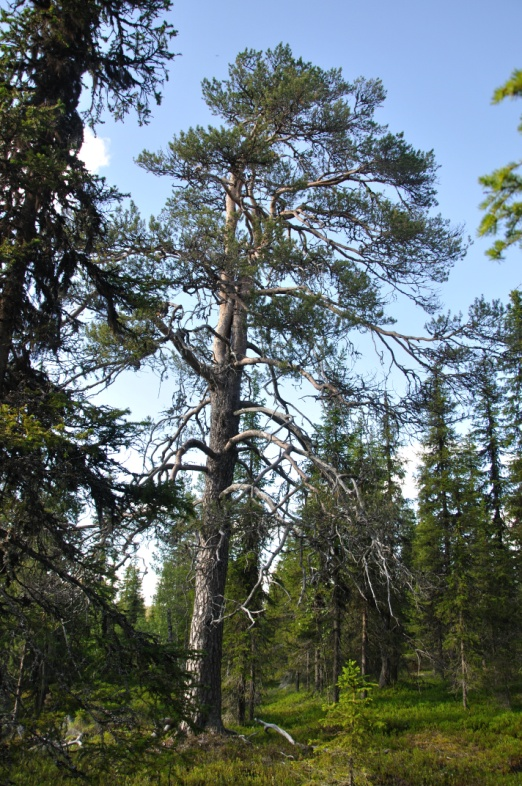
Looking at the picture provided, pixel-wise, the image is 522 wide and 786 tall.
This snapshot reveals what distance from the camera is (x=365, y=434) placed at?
9617 millimetres

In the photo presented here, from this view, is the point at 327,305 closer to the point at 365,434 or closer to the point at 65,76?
the point at 365,434

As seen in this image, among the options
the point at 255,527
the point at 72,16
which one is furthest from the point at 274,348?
the point at 72,16

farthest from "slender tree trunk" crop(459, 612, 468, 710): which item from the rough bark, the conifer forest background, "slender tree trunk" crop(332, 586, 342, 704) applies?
the rough bark

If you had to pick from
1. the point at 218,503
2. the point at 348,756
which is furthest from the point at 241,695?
the point at 218,503

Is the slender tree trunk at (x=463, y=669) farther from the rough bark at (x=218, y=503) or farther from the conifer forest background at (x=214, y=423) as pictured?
the rough bark at (x=218, y=503)

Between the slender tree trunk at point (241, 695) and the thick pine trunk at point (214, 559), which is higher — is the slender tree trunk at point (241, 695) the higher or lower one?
the lower one

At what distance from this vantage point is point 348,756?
8727mm

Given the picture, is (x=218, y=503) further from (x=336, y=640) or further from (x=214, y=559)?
(x=336, y=640)

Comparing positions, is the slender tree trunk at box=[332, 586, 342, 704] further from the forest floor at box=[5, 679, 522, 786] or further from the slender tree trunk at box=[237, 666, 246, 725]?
the slender tree trunk at box=[237, 666, 246, 725]

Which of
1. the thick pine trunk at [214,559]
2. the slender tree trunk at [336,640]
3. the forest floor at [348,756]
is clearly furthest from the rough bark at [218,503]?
the slender tree trunk at [336,640]

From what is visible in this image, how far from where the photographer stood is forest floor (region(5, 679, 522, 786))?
20.3 ft

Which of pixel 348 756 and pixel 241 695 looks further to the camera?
pixel 241 695

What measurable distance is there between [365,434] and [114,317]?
5.15 m

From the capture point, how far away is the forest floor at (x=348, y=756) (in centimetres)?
618
